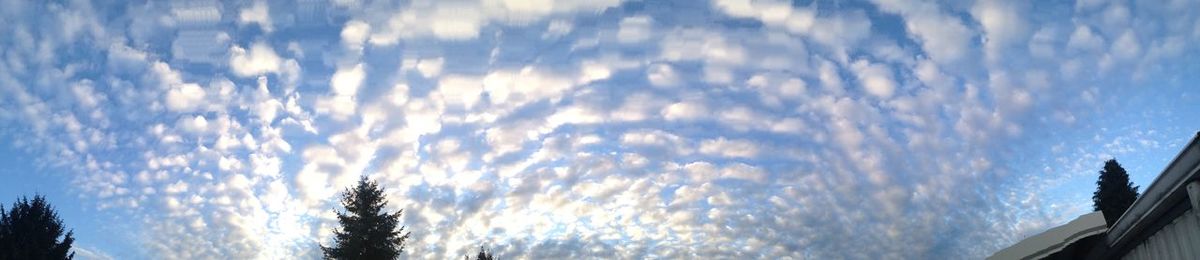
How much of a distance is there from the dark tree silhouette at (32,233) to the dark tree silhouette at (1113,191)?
54.9 metres

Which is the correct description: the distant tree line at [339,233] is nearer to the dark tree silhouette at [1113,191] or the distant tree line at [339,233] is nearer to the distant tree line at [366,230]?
the distant tree line at [366,230]

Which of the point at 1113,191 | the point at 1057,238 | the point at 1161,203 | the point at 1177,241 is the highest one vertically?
the point at 1113,191

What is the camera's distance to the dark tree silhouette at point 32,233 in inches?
1200

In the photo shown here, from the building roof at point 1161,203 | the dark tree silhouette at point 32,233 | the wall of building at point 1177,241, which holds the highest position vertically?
the dark tree silhouette at point 32,233

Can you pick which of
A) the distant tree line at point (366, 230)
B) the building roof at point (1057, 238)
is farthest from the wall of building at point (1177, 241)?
the distant tree line at point (366, 230)

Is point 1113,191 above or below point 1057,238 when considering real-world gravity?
above

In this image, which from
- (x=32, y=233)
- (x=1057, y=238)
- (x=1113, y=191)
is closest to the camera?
(x=1057, y=238)

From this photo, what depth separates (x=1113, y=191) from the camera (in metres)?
44.2

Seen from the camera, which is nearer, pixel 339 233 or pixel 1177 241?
pixel 1177 241

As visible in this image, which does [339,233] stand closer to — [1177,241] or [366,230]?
[366,230]

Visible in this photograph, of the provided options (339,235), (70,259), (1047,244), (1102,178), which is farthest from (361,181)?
(1102,178)

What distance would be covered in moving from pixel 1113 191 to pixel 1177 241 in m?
45.0

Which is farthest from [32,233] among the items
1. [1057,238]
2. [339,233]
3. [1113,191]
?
[1113,191]

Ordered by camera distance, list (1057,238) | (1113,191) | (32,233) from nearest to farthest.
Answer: (1057,238), (32,233), (1113,191)
